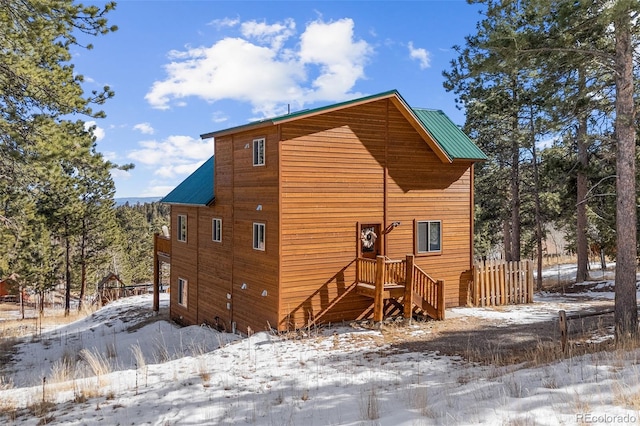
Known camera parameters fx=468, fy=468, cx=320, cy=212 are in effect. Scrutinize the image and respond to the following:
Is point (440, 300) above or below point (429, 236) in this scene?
below

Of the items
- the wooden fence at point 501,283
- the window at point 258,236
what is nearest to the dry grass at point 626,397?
the window at point 258,236

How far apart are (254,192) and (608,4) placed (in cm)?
1095

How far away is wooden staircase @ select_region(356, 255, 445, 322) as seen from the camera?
14.1m

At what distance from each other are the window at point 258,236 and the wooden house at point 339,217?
0.11 feet

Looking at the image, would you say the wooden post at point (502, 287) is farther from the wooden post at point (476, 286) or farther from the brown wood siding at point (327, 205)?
the brown wood siding at point (327, 205)

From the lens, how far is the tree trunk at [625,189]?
11398mm

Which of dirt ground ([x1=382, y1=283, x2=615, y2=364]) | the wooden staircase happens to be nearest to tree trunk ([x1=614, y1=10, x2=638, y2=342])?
dirt ground ([x1=382, y1=283, x2=615, y2=364])

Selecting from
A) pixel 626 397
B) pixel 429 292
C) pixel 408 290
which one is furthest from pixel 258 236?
pixel 626 397

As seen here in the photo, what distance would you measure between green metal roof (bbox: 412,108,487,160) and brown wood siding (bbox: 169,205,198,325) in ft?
34.6

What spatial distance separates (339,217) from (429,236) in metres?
3.85

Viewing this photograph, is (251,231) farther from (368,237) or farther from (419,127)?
(419,127)

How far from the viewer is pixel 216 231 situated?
61.4 ft

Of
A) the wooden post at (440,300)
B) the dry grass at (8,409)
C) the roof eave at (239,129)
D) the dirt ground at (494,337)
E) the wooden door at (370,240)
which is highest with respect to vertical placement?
the roof eave at (239,129)

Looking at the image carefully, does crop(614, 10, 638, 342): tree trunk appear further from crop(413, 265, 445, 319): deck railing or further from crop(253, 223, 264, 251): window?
crop(253, 223, 264, 251): window
